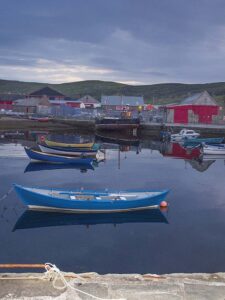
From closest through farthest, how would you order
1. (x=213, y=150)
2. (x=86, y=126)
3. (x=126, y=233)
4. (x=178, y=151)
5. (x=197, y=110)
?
(x=126, y=233) → (x=213, y=150) → (x=178, y=151) → (x=197, y=110) → (x=86, y=126)

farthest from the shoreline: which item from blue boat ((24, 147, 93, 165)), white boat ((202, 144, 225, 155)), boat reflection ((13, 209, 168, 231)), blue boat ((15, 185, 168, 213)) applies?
boat reflection ((13, 209, 168, 231))

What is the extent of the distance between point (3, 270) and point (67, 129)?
57.9m

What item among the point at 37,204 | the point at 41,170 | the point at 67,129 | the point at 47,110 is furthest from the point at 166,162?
the point at 47,110

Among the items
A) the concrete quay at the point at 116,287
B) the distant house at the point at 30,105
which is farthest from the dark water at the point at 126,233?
the distant house at the point at 30,105

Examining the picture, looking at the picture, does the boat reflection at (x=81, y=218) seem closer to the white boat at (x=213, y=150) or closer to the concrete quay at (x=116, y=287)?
the concrete quay at (x=116, y=287)

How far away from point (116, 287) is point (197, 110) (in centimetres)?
6597

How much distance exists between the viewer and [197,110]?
233ft

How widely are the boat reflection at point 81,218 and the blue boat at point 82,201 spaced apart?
0.80 ft

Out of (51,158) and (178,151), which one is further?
(178,151)

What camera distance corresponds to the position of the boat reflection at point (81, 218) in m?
17.6

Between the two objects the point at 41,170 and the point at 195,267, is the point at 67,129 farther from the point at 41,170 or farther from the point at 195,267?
the point at 195,267

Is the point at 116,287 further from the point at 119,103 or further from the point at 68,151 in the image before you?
the point at 119,103

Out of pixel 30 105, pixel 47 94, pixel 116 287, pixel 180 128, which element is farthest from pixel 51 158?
pixel 47 94

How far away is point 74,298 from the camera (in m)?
7.44
